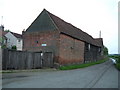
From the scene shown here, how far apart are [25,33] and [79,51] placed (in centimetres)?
1100

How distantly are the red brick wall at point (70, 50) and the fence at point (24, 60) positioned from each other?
10.1 ft

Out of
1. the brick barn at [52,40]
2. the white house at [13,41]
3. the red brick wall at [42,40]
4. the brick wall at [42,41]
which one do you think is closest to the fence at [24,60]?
the brick barn at [52,40]

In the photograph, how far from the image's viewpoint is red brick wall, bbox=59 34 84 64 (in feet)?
71.2

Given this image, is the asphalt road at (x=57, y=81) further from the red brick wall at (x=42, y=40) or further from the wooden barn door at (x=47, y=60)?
the red brick wall at (x=42, y=40)

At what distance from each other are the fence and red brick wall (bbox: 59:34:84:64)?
307 centimetres

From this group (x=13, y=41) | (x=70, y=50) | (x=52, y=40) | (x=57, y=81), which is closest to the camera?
(x=57, y=81)

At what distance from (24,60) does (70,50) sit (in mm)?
10274

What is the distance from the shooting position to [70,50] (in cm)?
2422

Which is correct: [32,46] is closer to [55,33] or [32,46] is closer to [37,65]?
[55,33]

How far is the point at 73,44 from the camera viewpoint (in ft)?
83.1

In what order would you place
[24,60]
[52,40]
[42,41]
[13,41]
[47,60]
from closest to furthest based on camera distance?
[24,60] < [47,60] < [52,40] < [42,41] < [13,41]

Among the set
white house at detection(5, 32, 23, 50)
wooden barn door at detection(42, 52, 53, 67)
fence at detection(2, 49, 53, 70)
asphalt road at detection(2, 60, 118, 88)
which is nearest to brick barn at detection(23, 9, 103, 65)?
wooden barn door at detection(42, 52, 53, 67)

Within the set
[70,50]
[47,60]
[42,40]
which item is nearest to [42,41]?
[42,40]

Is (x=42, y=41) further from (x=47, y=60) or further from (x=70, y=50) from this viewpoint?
(x=47, y=60)
